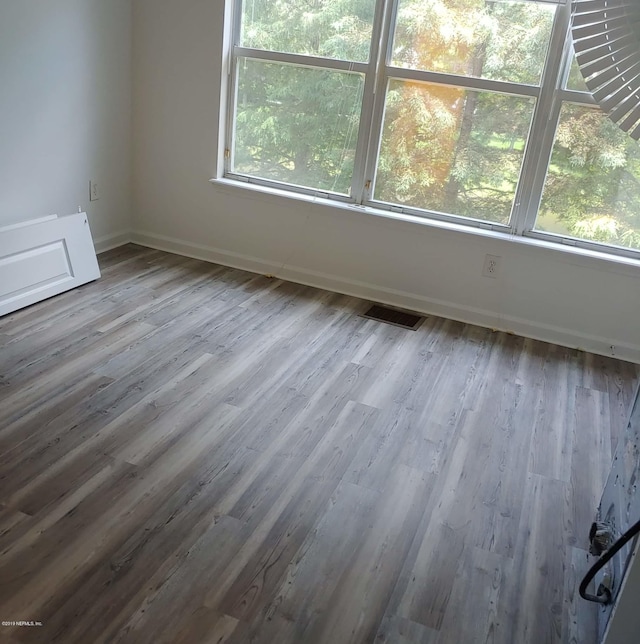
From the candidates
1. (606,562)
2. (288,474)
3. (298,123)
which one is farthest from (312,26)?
(606,562)

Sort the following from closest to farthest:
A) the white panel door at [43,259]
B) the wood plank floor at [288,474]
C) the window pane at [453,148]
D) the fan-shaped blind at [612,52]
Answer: the fan-shaped blind at [612,52] → the wood plank floor at [288,474] → the white panel door at [43,259] → the window pane at [453,148]

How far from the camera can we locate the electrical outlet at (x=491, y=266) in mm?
3590

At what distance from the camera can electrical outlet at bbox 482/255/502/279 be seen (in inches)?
141

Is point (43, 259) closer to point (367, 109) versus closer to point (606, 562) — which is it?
point (367, 109)

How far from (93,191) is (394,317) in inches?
75.7

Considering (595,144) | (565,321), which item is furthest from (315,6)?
(565,321)

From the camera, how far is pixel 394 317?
3.67 m

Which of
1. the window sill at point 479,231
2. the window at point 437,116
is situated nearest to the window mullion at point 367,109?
the window at point 437,116

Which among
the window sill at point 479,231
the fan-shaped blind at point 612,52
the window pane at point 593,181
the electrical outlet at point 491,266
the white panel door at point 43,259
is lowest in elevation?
the white panel door at point 43,259

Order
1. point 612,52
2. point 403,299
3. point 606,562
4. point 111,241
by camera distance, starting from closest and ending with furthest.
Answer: point 612,52 < point 606,562 < point 403,299 < point 111,241

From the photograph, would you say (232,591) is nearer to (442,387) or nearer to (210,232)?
(442,387)

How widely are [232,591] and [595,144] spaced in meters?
2.73

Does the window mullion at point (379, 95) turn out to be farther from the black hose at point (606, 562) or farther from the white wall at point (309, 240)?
the black hose at point (606, 562)

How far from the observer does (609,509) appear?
6.25ft
